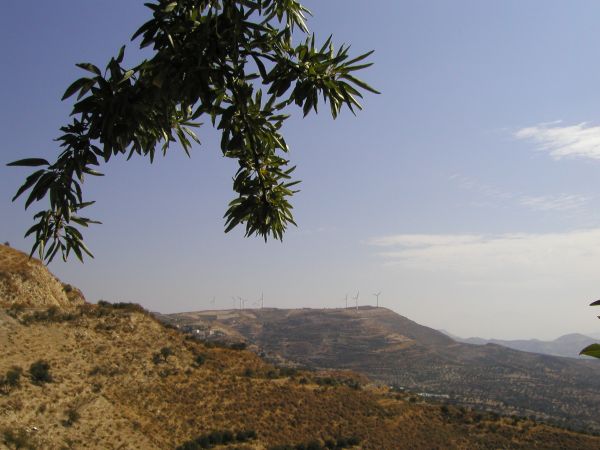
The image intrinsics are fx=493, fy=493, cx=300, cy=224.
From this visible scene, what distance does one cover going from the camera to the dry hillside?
35.9 m

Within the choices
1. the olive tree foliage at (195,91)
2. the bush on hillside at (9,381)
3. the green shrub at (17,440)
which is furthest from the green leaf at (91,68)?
the bush on hillside at (9,381)

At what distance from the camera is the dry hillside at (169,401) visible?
35906 millimetres

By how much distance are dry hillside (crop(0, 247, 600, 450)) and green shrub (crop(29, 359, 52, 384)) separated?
78 mm


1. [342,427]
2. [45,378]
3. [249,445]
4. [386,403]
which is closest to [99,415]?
[45,378]

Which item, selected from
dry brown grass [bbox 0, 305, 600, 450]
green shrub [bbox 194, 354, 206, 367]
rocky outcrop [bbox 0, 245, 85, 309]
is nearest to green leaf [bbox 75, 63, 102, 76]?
dry brown grass [bbox 0, 305, 600, 450]

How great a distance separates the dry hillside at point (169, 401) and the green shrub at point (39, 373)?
0.25 feet

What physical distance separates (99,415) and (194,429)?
8047mm

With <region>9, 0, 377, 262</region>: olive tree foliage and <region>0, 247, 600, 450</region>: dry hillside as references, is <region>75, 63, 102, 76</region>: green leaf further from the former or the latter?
<region>0, 247, 600, 450</region>: dry hillside

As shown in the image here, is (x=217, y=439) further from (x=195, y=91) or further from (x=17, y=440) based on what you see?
(x=195, y=91)

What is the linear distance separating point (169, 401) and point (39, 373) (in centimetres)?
1182

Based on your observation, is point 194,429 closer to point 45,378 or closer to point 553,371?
point 45,378

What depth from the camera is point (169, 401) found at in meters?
45.4

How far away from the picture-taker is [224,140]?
375cm

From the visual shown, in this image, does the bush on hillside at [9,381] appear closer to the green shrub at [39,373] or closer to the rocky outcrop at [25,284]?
the green shrub at [39,373]
